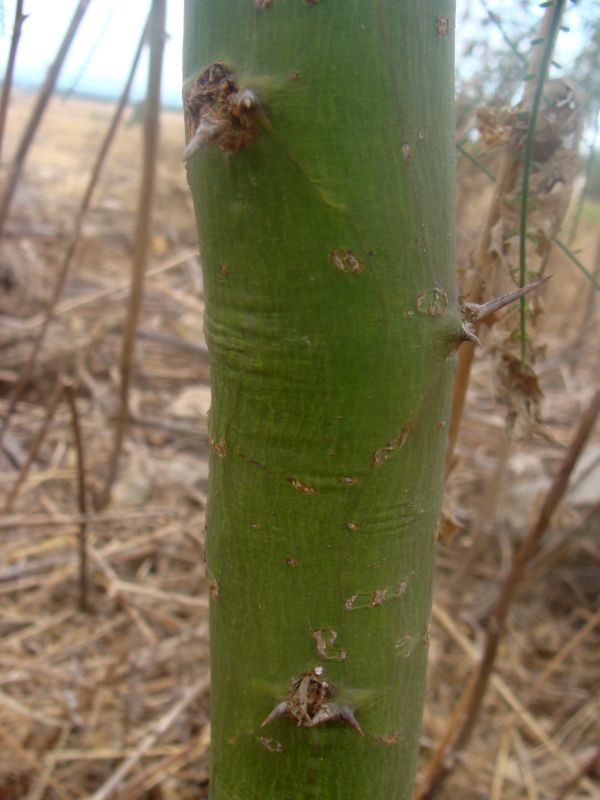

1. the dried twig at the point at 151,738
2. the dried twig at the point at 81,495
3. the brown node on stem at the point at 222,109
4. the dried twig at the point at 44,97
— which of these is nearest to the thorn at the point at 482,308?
the brown node on stem at the point at 222,109

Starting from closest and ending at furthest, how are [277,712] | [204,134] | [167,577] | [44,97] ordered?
1. [204,134]
2. [277,712]
3. [44,97]
4. [167,577]

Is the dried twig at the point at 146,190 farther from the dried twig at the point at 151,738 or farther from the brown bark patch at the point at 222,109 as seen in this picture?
the brown bark patch at the point at 222,109

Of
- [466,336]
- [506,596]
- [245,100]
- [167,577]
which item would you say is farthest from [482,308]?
[167,577]

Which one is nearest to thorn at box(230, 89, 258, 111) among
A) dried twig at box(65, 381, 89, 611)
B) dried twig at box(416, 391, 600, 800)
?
dried twig at box(416, 391, 600, 800)

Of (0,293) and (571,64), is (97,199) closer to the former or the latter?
(0,293)

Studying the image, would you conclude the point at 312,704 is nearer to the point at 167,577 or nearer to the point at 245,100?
the point at 245,100

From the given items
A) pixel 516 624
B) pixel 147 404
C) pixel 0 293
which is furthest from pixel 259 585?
pixel 0 293
